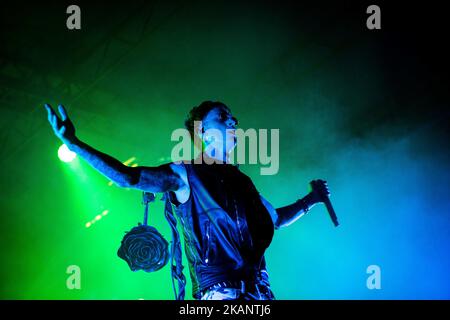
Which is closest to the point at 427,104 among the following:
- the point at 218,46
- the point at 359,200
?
the point at 359,200

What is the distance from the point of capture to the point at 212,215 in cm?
205

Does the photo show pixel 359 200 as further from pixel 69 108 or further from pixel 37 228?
pixel 37 228

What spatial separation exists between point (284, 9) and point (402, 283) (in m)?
3.92

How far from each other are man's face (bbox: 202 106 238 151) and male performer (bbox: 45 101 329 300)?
0.48 feet

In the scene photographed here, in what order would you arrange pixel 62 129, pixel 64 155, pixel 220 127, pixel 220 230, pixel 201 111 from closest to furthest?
pixel 62 129
pixel 220 230
pixel 220 127
pixel 201 111
pixel 64 155

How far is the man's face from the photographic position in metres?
2.46

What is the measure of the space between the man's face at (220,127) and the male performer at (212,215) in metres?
0.15

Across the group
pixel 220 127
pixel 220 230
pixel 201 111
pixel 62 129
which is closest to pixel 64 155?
pixel 201 111

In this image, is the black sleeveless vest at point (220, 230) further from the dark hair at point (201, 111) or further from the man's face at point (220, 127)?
the dark hair at point (201, 111)

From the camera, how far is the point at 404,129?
18.9 ft

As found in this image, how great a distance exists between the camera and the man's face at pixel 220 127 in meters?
2.46

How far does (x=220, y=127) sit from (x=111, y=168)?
819 mm

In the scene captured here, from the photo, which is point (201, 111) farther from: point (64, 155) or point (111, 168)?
point (64, 155)

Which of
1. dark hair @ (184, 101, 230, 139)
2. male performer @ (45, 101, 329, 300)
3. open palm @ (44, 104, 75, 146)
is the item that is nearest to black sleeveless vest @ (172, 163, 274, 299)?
male performer @ (45, 101, 329, 300)
